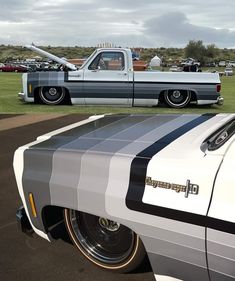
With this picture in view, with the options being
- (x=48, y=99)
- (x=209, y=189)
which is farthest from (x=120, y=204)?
(x=48, y=99)

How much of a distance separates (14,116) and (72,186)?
7.81m

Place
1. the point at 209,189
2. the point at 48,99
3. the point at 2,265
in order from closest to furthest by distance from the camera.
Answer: the point at 209,189 → the point at 2,265 → the point at 48,99

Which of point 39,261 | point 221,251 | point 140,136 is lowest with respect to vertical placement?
point 39,261

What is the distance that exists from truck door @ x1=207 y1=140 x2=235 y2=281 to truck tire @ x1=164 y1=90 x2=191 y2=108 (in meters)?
10.0

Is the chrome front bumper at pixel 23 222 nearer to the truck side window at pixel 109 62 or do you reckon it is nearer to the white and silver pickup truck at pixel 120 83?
the white and silver pickup truck at pixel 120 83

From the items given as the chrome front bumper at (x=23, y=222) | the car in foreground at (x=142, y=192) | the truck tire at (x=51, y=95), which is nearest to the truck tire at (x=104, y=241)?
the car in foreground at (x=142, y=192)

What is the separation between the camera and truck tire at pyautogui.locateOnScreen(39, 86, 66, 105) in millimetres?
12492

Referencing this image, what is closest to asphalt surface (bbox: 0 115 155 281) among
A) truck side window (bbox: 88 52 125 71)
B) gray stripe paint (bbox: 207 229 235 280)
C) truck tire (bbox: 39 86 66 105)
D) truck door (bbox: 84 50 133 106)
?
gray stripe paint (bbox: 207 229 235 280)

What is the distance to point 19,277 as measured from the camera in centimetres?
324

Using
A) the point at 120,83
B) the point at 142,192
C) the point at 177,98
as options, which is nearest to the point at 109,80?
the point at 120,83

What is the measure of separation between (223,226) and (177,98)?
10309 mm

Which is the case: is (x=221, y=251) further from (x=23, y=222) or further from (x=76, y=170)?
(x=23, y=222)

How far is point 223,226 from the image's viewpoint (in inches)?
88.7

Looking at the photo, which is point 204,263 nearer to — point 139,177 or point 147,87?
point 139,177
